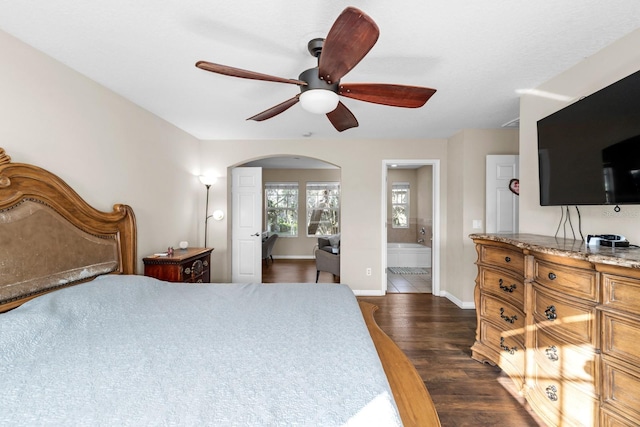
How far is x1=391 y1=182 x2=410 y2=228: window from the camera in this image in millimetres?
6785

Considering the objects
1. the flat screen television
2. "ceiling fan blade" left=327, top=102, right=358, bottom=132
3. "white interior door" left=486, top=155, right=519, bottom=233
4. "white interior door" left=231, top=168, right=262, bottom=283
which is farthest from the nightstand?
"white interior door" left=486, top=155, right=519, bottom=233

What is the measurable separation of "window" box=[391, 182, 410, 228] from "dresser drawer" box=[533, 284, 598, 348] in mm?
5029

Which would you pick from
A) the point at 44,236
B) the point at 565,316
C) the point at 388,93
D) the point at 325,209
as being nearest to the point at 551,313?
the point at 565,316

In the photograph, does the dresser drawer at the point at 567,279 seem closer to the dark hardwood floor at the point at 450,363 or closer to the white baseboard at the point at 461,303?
the dark hardwood floor at the point at 450,363

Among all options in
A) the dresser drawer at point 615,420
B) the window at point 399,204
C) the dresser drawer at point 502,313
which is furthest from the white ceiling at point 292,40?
the window at point 399,204

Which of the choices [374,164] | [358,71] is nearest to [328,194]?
[374,164]

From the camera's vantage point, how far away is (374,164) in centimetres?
432

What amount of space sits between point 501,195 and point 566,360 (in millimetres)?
2586

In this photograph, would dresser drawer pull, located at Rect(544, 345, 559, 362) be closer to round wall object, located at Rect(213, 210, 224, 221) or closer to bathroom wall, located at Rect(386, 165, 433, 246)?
round wall object, located at Rect(213, 210, 224, 221)

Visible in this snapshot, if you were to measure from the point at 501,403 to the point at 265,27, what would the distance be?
291 cm

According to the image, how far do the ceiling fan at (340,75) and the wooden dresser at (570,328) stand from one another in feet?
4.06

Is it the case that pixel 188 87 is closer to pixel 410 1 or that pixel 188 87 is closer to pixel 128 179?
pixel 128 179

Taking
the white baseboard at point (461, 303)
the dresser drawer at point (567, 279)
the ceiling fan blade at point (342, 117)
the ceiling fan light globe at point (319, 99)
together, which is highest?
the ceiling fan blade at point (342, 117)

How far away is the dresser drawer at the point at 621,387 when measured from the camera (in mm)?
1215
